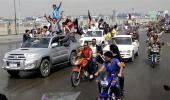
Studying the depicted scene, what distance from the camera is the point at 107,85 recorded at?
26.6ft

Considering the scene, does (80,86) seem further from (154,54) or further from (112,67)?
(154,54)

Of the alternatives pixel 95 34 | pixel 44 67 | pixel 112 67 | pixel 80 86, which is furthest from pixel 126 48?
pixel 112 67

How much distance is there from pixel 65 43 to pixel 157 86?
234 inches

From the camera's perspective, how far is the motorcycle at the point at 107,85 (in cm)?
812

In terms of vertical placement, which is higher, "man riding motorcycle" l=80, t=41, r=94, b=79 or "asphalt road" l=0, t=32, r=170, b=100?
"man riding motorcycle" l=80, t=41, r=94, b=79

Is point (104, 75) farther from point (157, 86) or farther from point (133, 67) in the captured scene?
point (133, 67)

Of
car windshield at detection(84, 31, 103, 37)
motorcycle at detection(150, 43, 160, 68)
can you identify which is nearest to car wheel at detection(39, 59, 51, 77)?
motorcycle at detection(150, 43, 160, 68)

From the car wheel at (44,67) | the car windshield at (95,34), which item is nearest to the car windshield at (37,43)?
the car wheel at (44,67)

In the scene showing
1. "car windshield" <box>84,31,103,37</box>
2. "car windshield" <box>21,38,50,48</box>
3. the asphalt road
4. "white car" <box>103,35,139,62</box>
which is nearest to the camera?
the asphalt road

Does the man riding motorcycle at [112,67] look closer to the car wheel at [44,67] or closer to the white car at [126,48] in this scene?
the car wheel at [44,67]

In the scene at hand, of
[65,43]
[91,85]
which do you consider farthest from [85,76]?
[65,43]

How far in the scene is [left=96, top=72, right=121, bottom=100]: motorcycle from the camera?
812 cm

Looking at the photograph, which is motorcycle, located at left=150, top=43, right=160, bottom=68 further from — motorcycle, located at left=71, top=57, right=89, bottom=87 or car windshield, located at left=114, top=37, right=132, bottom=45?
motorcycle, located at left=71, top=57, right=89, bottom=87

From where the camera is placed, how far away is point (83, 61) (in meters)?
12.4
